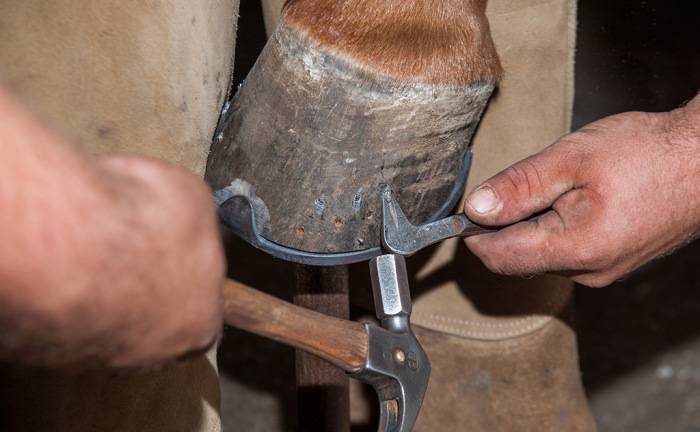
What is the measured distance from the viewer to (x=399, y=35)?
735mm

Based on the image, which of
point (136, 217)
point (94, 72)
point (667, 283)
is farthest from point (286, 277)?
point (136, 217)

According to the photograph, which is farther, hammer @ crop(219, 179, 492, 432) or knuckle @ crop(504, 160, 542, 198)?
knuckle @ crop(504, 160, 542, 198)

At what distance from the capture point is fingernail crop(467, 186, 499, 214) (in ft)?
2.58

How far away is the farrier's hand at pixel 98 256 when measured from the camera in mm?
350

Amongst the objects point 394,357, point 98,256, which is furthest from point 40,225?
point 394,357

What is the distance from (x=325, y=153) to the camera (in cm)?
72

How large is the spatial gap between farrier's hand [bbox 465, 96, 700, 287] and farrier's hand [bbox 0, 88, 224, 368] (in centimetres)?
41

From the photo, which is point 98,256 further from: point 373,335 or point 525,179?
point 525,179

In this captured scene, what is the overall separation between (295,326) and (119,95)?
26 centimetres

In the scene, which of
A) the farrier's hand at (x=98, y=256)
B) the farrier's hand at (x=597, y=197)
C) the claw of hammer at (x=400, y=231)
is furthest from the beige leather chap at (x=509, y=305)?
the farrier's hand at (x=98, y=256)

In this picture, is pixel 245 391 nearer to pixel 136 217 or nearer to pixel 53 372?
pixel 53 372

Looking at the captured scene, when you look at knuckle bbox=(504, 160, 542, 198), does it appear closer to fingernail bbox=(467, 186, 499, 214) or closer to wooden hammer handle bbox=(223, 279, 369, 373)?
fingernail bbox=(467, 186, 499, 214)

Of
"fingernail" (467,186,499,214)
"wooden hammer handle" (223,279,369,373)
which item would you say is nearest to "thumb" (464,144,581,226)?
"fingernail" (467,186,499,214)

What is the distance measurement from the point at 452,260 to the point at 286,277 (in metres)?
0.67
